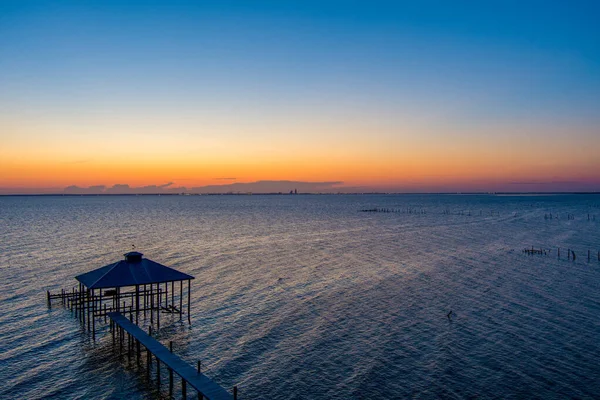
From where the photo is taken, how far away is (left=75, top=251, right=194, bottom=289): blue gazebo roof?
93.1 feet

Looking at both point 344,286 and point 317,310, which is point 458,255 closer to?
point 344,286

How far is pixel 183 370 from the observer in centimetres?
2117

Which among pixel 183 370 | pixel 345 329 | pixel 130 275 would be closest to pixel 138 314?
pixel 130 275

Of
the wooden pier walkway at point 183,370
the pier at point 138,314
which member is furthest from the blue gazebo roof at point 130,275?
the wooden pier walkway at point 183,370

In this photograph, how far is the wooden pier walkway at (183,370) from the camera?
1909 cm

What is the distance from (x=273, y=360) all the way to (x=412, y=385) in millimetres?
7985

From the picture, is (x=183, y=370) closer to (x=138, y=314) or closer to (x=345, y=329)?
(x=345, y=329)

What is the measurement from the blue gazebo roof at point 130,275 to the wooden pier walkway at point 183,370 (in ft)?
9.14

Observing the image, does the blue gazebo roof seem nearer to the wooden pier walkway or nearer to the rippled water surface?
the wooden pier walkway

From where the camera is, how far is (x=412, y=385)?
21.6m

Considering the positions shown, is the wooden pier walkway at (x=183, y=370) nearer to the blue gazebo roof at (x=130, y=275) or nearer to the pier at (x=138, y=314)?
the pier at (x=138, y=314)

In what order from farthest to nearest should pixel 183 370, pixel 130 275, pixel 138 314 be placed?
pixel 138 314
pixel 130 275
pixel 183 370

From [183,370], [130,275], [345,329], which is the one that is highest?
[130,275]

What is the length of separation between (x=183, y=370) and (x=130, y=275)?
10634 mm
